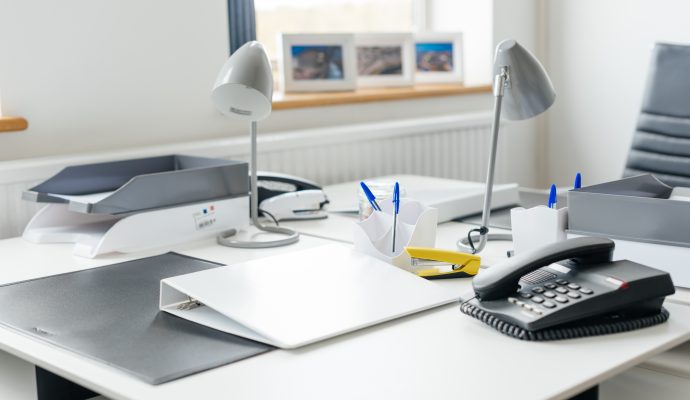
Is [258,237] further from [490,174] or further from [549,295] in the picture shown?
[549,295]

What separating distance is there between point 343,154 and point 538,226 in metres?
1.14

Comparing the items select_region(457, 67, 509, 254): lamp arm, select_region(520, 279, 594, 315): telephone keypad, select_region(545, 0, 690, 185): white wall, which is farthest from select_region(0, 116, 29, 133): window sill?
select_region(545, 0, 690, 185): white wall

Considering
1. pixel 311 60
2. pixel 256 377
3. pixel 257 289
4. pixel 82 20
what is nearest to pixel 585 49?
pixel 311 60

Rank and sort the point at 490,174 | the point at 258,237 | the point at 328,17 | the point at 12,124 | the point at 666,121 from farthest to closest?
the point at 328,17 → the point at 666,121 → the point at 12,124 → the point at 258,237 → the point at 490,174

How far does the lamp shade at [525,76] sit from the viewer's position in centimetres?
147

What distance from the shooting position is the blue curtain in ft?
7.89

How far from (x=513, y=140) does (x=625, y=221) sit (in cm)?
202

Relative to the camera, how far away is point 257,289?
1.26 meters

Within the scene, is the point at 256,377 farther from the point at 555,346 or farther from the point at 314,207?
the point at 314,207

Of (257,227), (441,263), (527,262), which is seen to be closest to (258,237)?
(257,227)

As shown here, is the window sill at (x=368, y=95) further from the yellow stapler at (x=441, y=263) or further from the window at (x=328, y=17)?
the yellow stapler at (x=441, y=263)

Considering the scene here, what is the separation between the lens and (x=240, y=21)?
2.42 m

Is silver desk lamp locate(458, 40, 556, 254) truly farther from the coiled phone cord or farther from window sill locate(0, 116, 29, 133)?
window sill locate(0, 116, 29, 133)

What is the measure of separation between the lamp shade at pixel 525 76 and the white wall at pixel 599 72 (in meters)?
1.70
